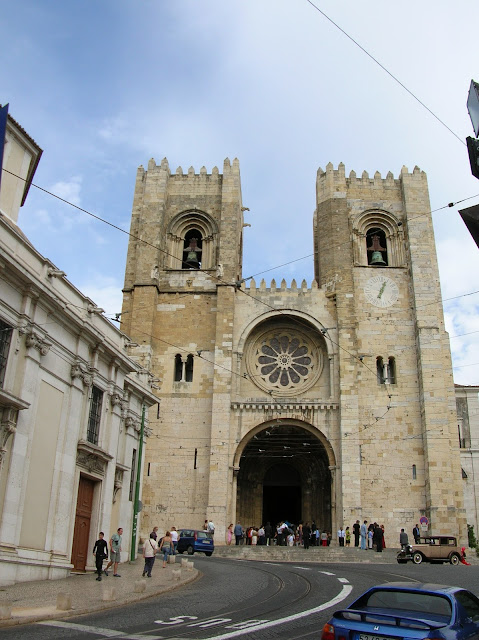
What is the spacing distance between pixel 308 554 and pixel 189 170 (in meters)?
21.6

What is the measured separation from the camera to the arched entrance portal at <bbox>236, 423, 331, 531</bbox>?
31.8 m

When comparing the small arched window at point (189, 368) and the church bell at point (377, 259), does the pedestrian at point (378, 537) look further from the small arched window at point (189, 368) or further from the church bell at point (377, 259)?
the church bell at point (377, 259)

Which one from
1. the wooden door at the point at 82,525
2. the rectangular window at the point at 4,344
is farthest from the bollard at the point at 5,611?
the wooden door at the point at 82,525

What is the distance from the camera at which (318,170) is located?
35.3 meters

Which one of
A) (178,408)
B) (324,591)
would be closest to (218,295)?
(178,408)

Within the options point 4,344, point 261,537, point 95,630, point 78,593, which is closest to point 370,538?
point 261,537

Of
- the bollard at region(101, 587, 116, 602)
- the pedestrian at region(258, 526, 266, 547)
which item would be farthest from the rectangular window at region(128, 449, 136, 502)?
the bollard at region(101, 587, 116, 602)

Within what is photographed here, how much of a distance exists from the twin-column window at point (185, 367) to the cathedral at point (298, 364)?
52 millimetres

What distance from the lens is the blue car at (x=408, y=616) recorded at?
5.04 m

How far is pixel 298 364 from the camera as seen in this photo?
32.1 metres

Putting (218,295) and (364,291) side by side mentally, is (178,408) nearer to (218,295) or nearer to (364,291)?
(218,295)

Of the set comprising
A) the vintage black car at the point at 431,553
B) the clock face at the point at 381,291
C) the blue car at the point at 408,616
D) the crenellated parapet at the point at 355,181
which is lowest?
the blue car at the point at 408,616

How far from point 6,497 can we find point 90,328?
4.87 meters

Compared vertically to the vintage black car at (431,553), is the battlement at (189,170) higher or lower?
higher
